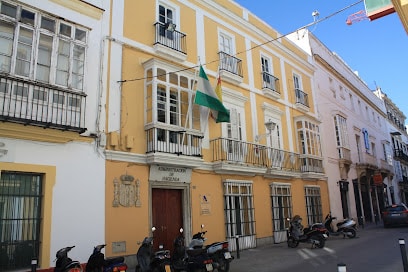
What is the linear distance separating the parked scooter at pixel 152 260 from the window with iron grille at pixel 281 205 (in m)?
7.95

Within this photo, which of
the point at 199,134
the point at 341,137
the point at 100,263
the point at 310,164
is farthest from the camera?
the point at 341,137

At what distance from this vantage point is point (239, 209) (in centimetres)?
1365

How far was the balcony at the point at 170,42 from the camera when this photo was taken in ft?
38.7

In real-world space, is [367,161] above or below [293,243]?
above

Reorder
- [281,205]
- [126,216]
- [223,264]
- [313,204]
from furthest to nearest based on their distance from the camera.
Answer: [313,204] → [281,205] → [126,216] → [223,264]

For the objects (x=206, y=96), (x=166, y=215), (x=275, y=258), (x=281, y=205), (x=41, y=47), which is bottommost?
(x=275, y=258)

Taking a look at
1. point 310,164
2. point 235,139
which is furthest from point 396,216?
point 235,139

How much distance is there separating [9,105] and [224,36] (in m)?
9.84

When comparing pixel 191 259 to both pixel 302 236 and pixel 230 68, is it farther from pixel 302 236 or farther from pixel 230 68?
pixel 230 68

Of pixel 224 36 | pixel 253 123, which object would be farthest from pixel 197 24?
pixel 253 123

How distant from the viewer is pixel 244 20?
53.7ft

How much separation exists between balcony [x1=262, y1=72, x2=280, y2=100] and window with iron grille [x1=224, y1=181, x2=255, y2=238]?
4685mm

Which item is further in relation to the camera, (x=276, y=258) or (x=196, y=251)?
(x=276, y=258)

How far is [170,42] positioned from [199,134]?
3.42m
